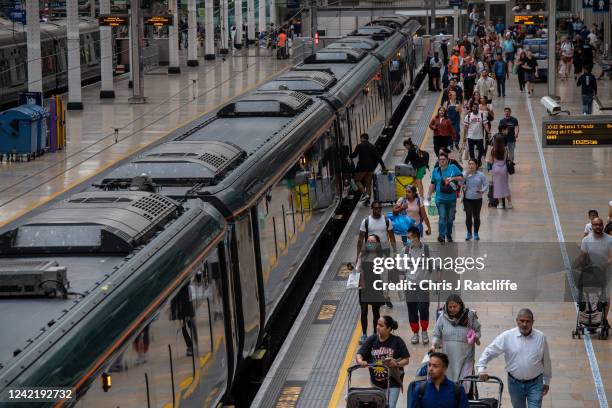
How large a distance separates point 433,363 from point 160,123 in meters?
31.6

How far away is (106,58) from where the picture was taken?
154 ft

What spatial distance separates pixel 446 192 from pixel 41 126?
15.9 m

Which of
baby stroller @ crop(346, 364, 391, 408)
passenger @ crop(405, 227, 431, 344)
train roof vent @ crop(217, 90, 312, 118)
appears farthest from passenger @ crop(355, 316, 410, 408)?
train roof vent @ crop(217, 90, 312, 118)

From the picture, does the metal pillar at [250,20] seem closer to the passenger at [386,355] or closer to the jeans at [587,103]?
the jeans at [587,103]

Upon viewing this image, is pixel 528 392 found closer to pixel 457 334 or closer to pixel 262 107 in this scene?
pixel 457 334

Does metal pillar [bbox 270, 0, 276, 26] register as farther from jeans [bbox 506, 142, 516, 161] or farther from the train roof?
the train roof

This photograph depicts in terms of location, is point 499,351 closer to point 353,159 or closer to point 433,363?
point 433,363

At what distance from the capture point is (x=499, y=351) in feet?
39.5

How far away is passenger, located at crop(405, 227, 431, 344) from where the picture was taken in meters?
15.9

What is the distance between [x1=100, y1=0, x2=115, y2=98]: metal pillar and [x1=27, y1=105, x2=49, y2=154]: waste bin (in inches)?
487

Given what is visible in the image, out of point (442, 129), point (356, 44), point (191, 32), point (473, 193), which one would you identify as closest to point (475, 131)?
point (442, 129)

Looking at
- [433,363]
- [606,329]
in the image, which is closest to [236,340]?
[433,363]

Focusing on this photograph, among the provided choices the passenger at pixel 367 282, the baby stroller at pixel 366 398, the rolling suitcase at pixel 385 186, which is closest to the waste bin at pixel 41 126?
the rolling suitcase at pixel 385 186

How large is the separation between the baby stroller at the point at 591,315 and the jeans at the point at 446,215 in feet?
16.7
